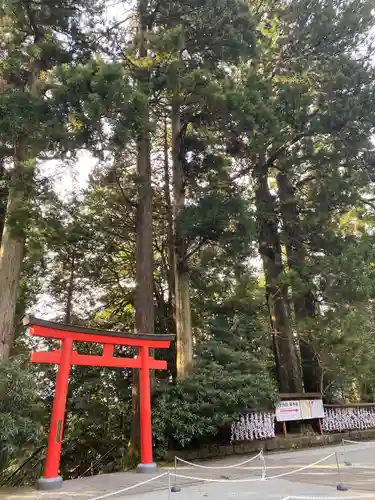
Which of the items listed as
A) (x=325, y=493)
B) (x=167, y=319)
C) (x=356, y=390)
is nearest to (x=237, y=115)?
(x=167, y=319)

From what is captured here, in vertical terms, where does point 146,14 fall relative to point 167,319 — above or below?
above

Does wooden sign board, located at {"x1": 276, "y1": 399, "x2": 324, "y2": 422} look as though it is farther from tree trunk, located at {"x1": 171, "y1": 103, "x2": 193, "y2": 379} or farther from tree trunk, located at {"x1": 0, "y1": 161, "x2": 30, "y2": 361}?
tree trunk, located at {"x1": 0, "y1": 161, "x2": 30, "y2": 361}

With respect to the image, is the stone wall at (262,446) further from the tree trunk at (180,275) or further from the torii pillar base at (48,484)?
the torii pillar base at (48,484)

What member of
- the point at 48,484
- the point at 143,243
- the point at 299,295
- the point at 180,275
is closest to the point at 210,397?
the point at 180,275

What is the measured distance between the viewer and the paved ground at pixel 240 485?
15.2 feet

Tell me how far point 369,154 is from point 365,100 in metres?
1.80

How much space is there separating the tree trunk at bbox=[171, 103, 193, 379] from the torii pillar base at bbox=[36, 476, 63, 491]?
370 centimetres

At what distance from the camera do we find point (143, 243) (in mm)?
9547

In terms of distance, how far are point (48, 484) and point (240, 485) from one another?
261cm

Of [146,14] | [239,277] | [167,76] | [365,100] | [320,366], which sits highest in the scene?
[146,14]

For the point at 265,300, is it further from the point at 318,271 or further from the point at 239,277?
the point at 318,271

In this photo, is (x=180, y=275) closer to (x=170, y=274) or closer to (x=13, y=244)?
(x=170, y=274)

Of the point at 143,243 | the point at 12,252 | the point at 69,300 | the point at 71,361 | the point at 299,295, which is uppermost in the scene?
the point at 143,243

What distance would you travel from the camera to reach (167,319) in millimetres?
11812
